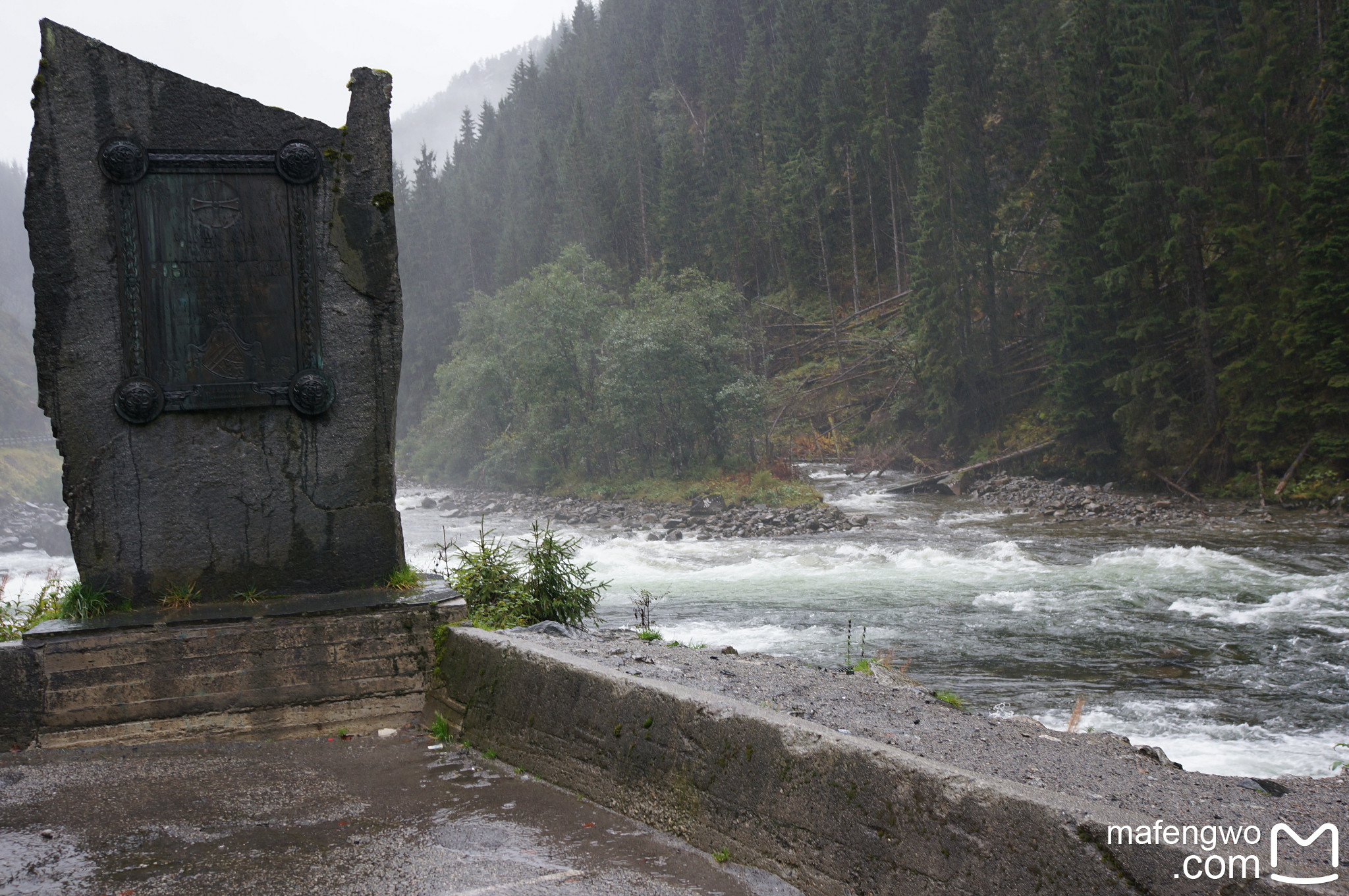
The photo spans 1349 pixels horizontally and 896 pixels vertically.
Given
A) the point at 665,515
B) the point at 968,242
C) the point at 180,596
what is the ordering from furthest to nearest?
the point at 968,242 < the point at 665,515 < the point at 180,596

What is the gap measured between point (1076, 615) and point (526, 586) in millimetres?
8271

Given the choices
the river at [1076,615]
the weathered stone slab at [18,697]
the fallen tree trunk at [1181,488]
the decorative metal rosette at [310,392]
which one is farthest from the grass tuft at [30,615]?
the fallen tree trunk at [1181,488]

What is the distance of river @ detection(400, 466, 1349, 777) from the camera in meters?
8.02

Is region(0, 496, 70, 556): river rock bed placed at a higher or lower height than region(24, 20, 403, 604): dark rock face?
lower

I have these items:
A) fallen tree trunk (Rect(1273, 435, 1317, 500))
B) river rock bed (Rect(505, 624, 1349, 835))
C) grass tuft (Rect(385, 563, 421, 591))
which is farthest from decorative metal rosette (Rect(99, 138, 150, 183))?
fallen tree trunk (Rect(1273, 435, 1317, 500))

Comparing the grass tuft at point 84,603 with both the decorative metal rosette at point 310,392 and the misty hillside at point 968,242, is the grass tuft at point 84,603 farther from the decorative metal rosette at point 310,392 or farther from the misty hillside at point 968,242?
the misty hillside at point 968,242

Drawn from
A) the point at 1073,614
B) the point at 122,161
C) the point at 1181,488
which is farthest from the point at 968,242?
the point at 122,161

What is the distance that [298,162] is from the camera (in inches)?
193

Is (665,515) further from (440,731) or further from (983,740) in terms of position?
(983,740)

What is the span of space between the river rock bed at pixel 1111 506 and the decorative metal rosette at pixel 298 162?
62.1 feet

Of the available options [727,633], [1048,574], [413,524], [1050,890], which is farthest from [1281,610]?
[413,524]

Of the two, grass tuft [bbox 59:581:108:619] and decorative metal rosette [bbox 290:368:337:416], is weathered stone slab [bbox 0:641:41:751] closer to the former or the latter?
grass tuft [bbox 59:581:108:619]

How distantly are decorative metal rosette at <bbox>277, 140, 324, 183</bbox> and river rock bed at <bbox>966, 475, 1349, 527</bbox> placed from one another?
1893 centimetres

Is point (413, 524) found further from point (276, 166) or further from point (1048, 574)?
point (276, 166)
